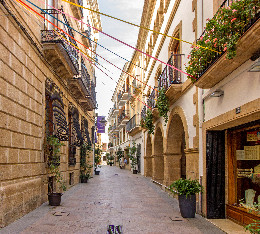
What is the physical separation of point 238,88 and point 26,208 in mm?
5911

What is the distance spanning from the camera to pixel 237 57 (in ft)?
20.0

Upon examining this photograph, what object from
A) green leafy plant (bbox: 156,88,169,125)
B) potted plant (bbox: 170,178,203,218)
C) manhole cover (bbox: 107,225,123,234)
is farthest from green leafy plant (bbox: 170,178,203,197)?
green leafy plant (bbox: 156,88,169,125)

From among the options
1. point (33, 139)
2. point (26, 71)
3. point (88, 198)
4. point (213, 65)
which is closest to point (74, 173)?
point (88, 198)

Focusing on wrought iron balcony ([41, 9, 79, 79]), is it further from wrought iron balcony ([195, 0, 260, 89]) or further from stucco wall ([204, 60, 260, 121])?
stucco wall ([204, 60, 260, 121])

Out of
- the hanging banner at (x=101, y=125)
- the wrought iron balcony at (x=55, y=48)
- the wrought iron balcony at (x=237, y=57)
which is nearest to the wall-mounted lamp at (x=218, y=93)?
the wrought iron balcony at (x=237, y=57)

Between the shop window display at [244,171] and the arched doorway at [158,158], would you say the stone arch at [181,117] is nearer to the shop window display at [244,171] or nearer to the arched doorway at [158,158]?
the shop window display at [244,171]

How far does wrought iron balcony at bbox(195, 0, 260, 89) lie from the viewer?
5207mm

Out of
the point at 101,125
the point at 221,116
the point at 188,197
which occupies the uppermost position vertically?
the point at 101,125

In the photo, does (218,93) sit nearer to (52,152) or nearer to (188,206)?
(188,206)

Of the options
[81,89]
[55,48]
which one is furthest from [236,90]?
[81,89]

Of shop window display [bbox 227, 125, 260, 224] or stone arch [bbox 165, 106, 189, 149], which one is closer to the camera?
shop window display [bbox 227, 125, 260, 224]

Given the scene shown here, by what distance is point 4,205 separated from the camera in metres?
6.95

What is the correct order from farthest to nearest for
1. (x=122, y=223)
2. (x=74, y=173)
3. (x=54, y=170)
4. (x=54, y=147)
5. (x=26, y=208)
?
(x=74, y=173) → (x=54, y=170) → (x=54, y=147) → (x=26, y=208) → (x=122, y=223)

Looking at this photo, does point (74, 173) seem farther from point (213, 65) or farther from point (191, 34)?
point (213, 65)
